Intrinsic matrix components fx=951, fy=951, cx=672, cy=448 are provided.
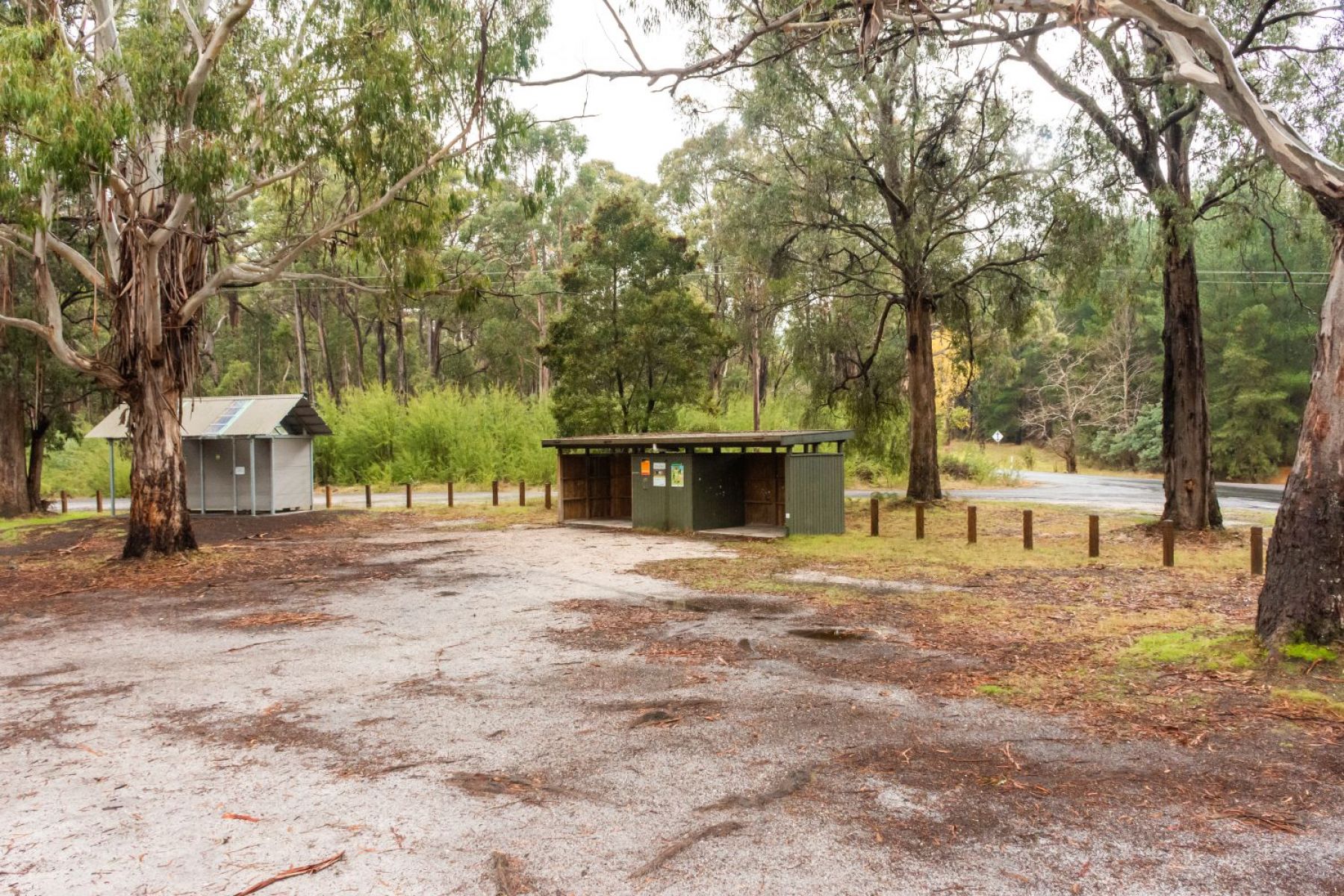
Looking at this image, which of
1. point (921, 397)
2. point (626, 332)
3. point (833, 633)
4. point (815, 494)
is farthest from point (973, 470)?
point (833, 633)

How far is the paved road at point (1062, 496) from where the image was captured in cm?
2403

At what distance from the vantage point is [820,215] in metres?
21.8

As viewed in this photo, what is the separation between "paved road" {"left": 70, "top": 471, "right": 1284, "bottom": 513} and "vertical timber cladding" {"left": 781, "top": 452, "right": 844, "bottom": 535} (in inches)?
325

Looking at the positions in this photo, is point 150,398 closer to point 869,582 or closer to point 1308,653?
point 869,582

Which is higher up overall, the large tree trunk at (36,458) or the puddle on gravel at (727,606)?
the large tree trunk at (36,458)

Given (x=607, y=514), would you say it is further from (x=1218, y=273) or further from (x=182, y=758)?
(x=1218, y=273)

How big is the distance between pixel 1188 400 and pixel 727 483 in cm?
846

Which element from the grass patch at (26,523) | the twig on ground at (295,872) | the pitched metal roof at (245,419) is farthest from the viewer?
the pitched metal roof at (245,419)

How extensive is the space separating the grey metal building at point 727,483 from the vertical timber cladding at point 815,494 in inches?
0.5

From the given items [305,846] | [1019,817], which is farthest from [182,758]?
[1019,817]

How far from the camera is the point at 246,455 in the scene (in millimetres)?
23297

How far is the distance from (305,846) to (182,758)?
1.71 meters

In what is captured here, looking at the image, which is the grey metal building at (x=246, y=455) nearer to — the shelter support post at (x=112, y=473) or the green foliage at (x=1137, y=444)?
the shelter support post at (x=112, y=473)

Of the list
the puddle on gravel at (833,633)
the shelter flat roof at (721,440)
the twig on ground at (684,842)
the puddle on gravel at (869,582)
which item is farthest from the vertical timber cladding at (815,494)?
the twig on ground at (684,842)
